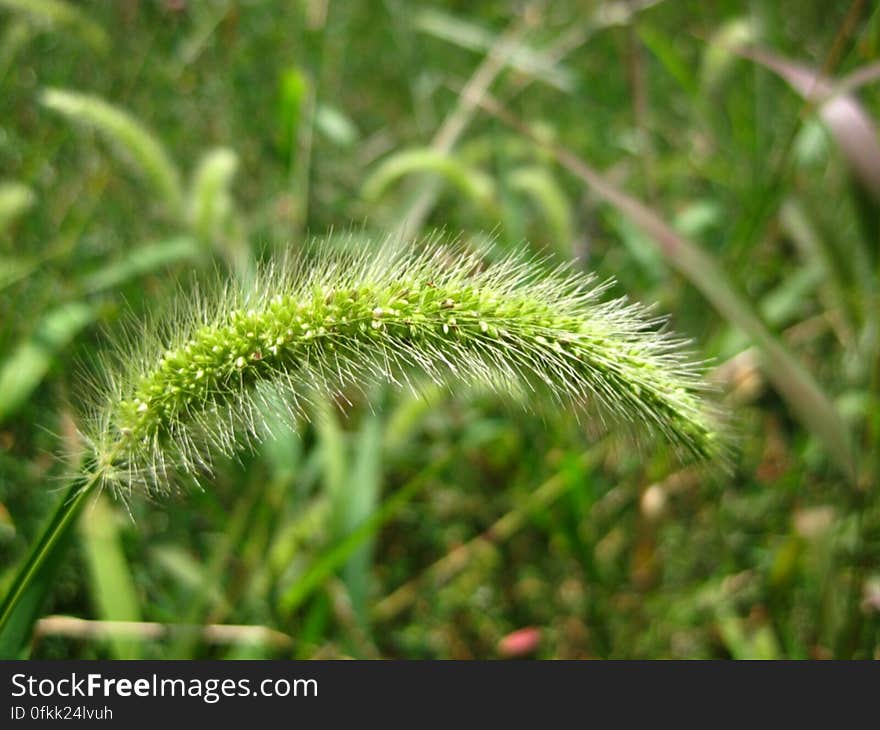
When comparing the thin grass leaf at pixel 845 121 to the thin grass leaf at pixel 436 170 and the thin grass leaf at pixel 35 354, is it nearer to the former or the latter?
the thin grass leaf at pixel 436 170

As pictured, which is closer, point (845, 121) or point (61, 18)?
point (845, 121)

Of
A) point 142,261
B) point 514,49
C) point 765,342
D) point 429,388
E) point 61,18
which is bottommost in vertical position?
point 765,342

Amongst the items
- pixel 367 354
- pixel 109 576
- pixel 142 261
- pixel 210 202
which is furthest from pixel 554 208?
pixel 109 576

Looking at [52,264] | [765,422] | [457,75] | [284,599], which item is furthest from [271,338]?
[457,75]

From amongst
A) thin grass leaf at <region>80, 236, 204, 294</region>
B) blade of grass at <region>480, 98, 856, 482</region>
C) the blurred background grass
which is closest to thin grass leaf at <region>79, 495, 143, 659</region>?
the blurred background grass

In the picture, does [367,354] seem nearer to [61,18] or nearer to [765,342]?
[765,342]

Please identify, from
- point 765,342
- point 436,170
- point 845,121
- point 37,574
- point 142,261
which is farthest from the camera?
point 436,170

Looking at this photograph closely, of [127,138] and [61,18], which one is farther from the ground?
[61,18]

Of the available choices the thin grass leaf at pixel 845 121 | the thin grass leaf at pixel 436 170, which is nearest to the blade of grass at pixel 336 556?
the thin grass leaf at pixel 436 170

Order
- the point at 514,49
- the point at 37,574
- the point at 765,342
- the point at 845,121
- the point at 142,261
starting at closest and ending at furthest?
1. the point at 37,574
2. the point at 765,342
3. the point at 845,121
4. the point at 142,261
5. the point at 514,49

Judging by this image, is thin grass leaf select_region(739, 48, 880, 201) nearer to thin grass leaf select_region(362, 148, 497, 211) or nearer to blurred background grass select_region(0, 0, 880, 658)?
blurred background grass select_region(0, 0, 880, 658)
